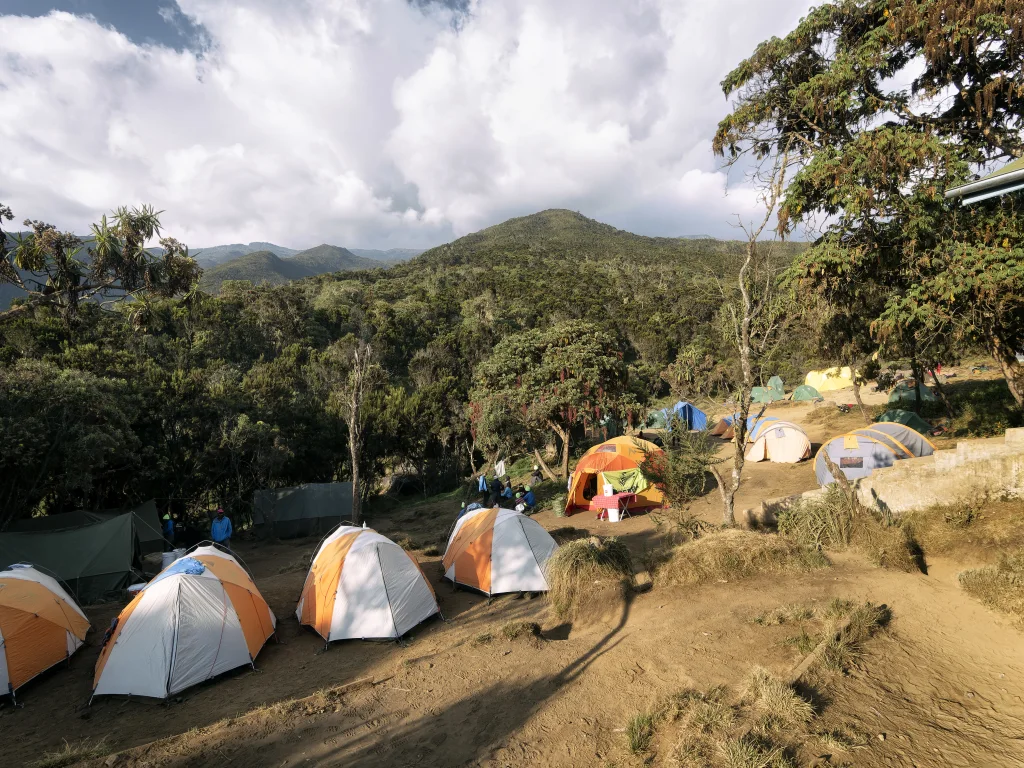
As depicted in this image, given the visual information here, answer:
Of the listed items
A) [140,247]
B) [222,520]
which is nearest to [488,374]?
[222,520]

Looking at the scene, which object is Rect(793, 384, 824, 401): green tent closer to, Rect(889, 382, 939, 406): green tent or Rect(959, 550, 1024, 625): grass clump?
Rect(889, 382, 939, 406): green tent

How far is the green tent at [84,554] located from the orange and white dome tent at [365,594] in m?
4.97

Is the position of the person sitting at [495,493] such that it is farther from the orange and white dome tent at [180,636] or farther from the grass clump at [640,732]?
the grass clump at [640,732]

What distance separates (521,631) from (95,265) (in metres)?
13.9

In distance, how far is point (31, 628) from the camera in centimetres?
707

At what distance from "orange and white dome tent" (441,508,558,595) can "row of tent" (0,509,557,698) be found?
0.02 metres

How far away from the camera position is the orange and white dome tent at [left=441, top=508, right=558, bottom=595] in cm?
900

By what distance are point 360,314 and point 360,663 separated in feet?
123

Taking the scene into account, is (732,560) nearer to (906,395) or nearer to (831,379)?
(906,395)

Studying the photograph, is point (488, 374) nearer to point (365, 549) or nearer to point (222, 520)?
point (222, 520)

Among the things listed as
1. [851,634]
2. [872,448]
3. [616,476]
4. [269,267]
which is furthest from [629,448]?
[269,267]

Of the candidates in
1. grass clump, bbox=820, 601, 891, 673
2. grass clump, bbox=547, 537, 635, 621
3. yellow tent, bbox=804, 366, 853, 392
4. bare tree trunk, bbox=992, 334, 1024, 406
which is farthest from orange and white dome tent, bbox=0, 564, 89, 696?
yellow tent, bbox=804, 366, 853, 392

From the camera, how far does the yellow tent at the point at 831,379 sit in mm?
31062

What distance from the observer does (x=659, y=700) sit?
489 cm
